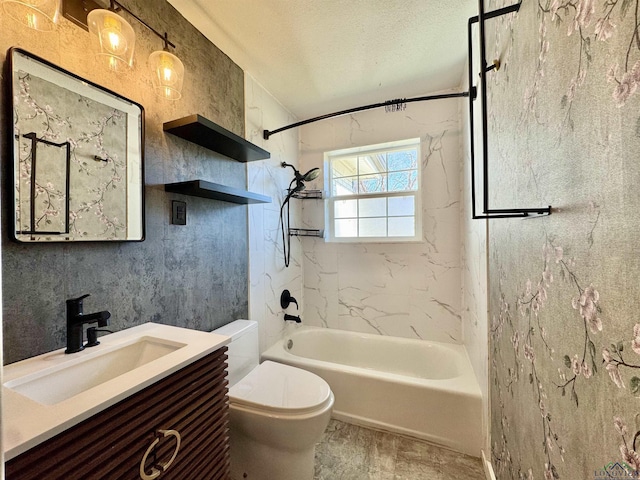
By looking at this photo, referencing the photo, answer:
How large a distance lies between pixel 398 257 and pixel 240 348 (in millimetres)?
1515

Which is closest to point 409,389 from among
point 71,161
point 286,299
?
point 286,299

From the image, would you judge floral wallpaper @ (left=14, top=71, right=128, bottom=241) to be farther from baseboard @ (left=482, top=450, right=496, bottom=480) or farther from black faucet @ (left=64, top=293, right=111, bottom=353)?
baseboard @ (left=482, top=450, right=496, bottom=480)

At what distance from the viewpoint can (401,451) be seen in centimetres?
166

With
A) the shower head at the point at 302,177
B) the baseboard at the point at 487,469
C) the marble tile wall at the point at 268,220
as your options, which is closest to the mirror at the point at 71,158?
the marble tile wall at the point at 268,220

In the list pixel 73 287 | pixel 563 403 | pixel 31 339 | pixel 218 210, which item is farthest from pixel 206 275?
pixel 563 403

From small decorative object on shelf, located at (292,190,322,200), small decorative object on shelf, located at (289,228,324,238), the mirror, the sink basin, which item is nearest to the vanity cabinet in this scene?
the sink basin

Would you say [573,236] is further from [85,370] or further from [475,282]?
[85,370]

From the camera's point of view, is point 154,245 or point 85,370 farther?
point 154,245

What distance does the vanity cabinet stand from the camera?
625mm

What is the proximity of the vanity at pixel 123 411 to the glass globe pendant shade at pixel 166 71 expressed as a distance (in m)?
1.09

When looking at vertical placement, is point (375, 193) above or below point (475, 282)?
above

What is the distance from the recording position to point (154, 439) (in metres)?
0.80

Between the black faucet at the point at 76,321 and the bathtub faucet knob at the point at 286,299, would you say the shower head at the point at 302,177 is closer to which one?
the bathtub faucet knob at the point at 286,299

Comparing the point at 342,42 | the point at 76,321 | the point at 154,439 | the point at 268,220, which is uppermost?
the point at 342,42
